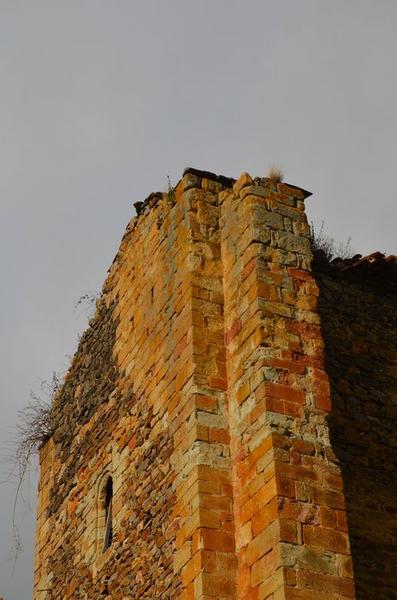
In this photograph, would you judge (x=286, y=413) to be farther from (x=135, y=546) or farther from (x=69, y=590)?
(x=69, y=590)

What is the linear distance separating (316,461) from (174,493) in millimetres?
1289

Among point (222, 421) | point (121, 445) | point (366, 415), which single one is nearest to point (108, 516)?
point (121, 445)

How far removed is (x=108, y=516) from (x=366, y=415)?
101 inches

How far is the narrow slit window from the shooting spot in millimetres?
9336

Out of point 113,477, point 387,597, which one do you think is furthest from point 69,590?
point 387,597

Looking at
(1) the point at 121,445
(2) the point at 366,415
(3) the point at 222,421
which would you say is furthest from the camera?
(2) the point at 366,415

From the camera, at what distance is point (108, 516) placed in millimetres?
9500

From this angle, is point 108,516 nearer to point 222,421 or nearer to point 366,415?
point 222,421

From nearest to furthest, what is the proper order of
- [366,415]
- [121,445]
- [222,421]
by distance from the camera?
[222,421] → [121,445] → [366,415]

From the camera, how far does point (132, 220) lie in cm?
1046

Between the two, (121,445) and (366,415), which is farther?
(366,415)

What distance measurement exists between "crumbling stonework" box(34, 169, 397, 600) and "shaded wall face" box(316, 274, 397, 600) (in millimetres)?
19

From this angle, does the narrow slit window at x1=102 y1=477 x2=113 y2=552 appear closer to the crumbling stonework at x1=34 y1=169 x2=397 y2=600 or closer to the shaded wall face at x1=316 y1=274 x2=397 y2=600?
the crumbling stonework at x1=34 y1=169 x2=397 y2=600

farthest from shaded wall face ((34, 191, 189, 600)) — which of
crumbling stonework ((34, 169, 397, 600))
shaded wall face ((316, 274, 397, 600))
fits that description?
shaded wall face ((316, 274, 397, 600))
